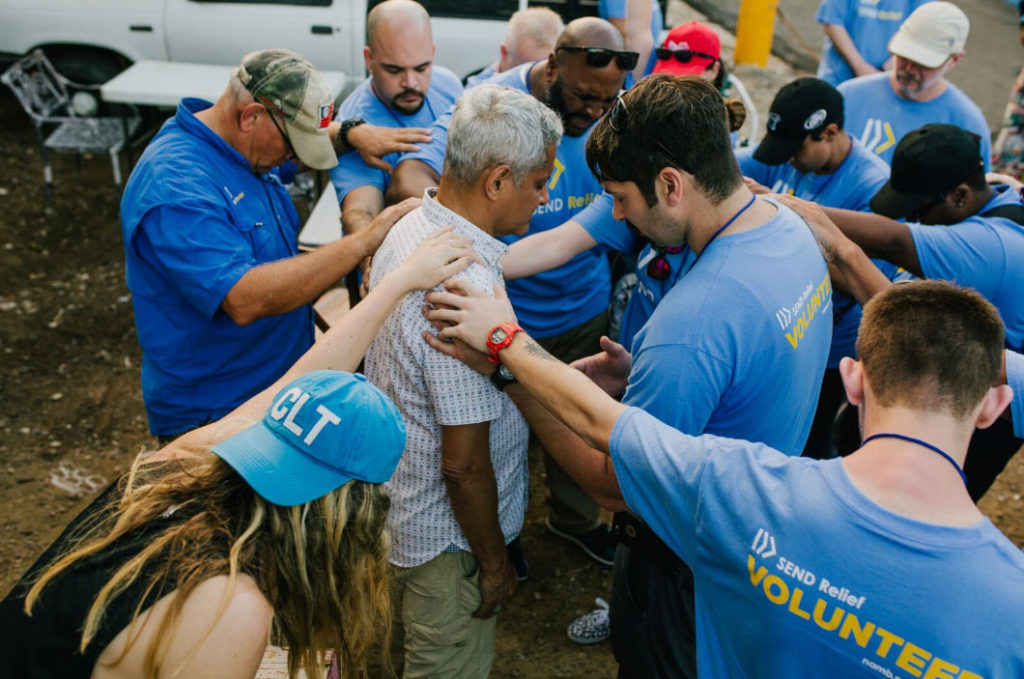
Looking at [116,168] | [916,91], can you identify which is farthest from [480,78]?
[116,168]

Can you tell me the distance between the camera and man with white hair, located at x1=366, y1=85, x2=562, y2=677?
242 cm

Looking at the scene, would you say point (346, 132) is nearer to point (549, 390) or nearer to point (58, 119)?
point (549, 390)

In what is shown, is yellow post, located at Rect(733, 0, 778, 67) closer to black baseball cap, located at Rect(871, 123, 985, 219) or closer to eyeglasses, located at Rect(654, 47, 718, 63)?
eyeglasses, located at Rect(654, 47, 718, 63)

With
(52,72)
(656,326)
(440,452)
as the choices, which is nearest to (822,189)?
(656,326)

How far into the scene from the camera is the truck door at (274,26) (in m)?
7.81

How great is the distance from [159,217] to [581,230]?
1593 mm

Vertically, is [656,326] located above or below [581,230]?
above

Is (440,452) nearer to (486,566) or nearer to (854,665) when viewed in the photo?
(486,566)

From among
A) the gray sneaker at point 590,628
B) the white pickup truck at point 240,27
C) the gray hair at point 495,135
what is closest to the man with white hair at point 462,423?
the gray hair at point 495,135

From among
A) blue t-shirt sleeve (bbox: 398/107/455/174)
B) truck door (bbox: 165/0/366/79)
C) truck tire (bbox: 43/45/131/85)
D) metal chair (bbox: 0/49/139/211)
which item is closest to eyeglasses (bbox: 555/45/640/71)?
blue t-shirt sleeve (bbox: 398/107/455/174)

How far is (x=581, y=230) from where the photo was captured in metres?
3.38

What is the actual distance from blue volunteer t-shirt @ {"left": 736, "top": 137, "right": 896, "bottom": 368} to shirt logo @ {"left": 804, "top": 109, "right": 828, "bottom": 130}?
0.29 m

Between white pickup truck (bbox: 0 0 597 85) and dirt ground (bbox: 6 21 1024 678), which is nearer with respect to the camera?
dirt ground (bbox: 6 21 1024 678)

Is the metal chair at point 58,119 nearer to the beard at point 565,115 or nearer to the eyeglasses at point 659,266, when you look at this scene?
the beard at point 565,115
